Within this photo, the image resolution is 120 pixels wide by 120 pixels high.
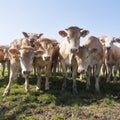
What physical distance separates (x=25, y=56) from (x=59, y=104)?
244cm

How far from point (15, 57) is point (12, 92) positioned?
1554 mm

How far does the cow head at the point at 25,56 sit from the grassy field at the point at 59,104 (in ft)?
3.87

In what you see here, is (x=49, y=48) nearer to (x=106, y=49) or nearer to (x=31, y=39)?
(x=31, y=39)

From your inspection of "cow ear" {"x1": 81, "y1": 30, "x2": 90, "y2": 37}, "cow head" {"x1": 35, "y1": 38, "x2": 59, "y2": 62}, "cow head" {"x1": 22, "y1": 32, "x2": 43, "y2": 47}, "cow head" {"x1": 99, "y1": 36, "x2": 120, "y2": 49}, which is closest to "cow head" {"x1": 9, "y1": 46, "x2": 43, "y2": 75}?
"cow head" {"x1": 35, "y1": 38, "x2": 59, "y2": 62}

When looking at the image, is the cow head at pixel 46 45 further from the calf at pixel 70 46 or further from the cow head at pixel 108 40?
the cow head at pixel 108 40

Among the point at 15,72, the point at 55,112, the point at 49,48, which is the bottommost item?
the point at 55,112

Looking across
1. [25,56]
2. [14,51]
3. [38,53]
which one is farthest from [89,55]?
[14,51]

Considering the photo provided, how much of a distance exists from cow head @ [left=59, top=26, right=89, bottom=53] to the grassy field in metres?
1.98

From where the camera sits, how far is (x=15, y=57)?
43.2 feet

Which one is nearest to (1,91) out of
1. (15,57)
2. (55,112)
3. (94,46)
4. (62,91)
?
(15,57)

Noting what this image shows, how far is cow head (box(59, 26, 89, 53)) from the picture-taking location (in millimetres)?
13249

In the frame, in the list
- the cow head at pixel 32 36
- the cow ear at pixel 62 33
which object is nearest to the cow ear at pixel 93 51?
the cow ear at pixel 62 33

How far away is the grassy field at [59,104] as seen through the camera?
10499mm

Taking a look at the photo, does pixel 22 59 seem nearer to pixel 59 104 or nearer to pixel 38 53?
pixel 38 53
